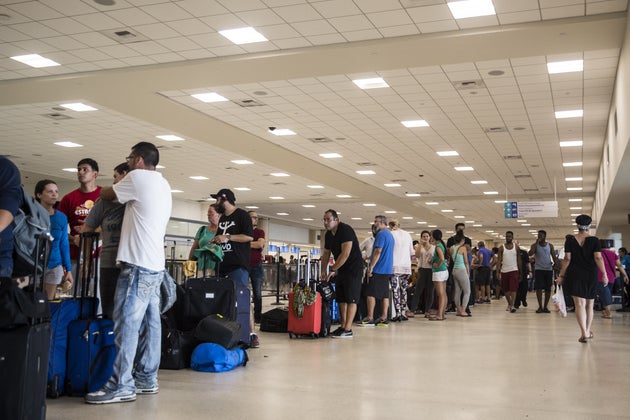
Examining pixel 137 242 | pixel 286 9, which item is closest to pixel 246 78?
pixel 286 9

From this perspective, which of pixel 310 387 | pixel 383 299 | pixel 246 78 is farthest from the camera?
pixel 246 78

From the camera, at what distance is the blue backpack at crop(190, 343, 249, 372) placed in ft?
17.8

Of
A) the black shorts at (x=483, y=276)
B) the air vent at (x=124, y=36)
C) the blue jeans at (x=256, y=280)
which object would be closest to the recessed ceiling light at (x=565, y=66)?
the blue jeans at (x=256, y=280)

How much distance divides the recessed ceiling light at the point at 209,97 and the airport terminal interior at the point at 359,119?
3.1 inches

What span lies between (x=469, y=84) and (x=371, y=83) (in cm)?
178

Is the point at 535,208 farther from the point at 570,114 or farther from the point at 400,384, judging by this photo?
the point at 400,384

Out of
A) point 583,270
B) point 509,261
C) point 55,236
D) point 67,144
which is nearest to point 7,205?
point 55,236

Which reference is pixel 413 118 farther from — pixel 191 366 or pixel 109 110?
pixel 191 366

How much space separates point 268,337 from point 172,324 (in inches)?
100

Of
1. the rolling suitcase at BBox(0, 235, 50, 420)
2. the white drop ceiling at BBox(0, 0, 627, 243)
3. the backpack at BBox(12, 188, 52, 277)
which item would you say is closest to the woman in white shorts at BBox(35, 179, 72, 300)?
the backpack at BBox(12, 188, 52, 277)

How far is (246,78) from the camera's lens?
1184cm

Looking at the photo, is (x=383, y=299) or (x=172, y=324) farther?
(x=383, y=299)

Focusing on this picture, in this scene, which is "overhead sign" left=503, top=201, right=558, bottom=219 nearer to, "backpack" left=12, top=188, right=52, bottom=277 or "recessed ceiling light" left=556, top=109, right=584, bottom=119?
"recessed ceiling light" left=556, top=109, right=584, bottom=119

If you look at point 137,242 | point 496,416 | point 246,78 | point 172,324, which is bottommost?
point 496,416
